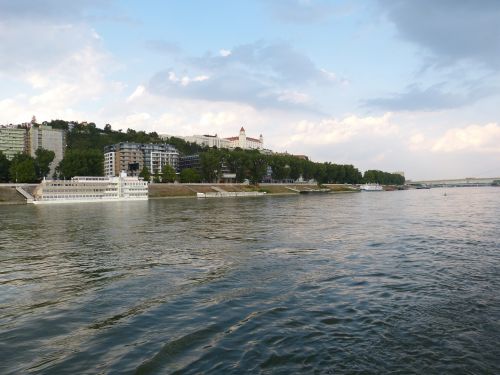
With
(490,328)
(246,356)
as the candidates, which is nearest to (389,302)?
(490,328)

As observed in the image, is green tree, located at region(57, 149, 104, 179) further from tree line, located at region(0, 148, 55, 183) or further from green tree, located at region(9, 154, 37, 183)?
green tree, located at region(9, 154, 37, 183)

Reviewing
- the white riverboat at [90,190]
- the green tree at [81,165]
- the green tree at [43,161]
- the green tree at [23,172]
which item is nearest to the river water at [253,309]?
the white riverboat at [90,190]

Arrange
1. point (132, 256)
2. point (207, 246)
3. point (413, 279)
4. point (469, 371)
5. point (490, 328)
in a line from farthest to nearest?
point (207, 246)
point (132, 256)
point (413, 279)
point (490, 328)
point (469, 371)

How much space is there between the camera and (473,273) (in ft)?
76.1

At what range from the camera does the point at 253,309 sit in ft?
57.4

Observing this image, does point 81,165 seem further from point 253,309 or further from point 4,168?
point 253,309

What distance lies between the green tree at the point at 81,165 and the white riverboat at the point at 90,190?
3947 centimetres

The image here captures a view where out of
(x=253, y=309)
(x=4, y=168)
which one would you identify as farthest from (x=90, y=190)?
(x=253, y=309)

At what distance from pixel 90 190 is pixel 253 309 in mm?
140306

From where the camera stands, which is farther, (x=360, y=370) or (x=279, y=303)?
(x=279, y=303)

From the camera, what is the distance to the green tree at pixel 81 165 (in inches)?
7416

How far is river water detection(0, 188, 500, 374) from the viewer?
41.1ft

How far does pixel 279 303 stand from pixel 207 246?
18.2 metres

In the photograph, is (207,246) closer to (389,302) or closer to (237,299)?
(237,299)
